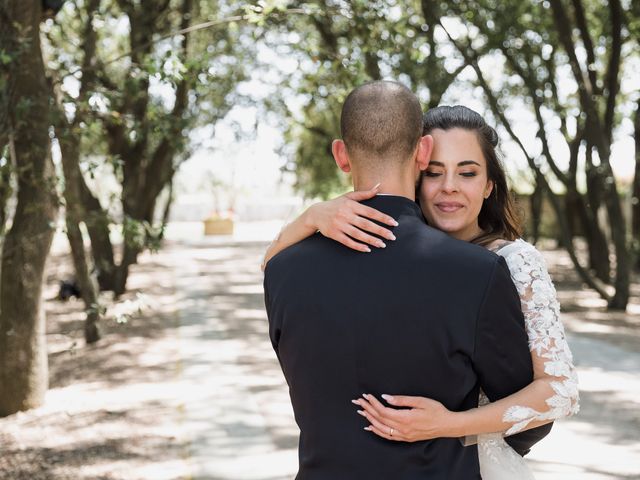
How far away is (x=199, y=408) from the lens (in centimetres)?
787

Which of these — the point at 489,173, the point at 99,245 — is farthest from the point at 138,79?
the point at 99,245

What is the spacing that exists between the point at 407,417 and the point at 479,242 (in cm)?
84

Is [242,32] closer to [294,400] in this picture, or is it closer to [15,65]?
[15,65]

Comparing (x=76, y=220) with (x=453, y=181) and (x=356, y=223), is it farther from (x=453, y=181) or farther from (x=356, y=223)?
(x=356, y=223)

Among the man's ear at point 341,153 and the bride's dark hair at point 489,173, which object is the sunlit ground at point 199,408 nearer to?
the bride's dark hair at point 489,173

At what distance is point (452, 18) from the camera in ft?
52.4

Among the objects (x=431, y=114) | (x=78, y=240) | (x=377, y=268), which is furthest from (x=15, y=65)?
(x=377, y=268)

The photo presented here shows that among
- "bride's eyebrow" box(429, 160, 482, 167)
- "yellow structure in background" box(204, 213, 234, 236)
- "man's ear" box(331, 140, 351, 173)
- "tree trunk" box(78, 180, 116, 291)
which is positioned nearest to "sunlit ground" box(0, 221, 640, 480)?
"tree trunk" box(78, 180, 116, 291)

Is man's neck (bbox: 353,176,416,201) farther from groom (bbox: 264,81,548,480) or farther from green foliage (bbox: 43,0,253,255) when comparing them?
green foliage (bbox: 43,0,253,255)

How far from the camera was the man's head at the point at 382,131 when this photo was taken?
229 cm

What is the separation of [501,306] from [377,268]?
0.32m

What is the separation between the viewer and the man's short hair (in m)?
2.29

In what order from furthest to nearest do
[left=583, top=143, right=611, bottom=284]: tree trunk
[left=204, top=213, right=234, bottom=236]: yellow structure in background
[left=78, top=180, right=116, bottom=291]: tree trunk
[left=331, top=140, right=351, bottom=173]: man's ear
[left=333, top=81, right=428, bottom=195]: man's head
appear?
[left=204, top=213, right=234, bottom=236]: yellow structure in background < [left=583, top=143, right=611, bottom=284]: tree trunk < [left=78, top=180, right=116, bottom=291]: tree trunk < [left=331, top=140, right=351, bottom=173]: man's ear < [left=333, top=81, right=428, bottom=195]: man's head

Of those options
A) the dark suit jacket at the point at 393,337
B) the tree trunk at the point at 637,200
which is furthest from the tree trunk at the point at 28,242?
the tree trunk at the point at 637,200
